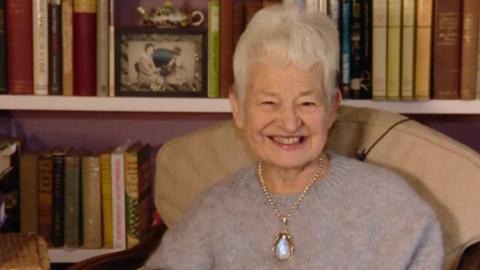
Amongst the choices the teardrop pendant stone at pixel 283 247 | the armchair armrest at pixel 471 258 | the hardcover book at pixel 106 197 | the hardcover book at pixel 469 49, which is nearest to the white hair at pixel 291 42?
the teardrop pendant stone at pixel 283 247

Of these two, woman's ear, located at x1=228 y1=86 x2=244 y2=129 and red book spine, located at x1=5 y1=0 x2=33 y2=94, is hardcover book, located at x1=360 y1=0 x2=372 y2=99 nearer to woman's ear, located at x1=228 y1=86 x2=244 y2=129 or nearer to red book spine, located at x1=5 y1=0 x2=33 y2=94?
woman's ear, located at x1=228 y1=86 x2=244 y2=129

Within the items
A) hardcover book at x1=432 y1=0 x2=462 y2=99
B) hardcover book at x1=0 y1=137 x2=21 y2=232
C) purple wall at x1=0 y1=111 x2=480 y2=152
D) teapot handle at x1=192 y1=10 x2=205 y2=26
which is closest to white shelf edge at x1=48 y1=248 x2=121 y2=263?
hardcover book at x1=0 y1=137 x2=21 y2=232

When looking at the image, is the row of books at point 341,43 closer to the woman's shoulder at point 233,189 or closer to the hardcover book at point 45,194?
the hardcover book at point 45,194

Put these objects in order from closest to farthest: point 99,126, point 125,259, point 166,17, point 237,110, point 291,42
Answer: point 291,42 → point 237,110 → point 125,259 → point 166,17 → point 99,126

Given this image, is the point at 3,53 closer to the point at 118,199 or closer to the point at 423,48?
the point at 118,199

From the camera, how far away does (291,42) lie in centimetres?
147

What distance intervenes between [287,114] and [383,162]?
0.32 metres

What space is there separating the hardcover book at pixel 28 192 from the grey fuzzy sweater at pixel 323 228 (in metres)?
0.66

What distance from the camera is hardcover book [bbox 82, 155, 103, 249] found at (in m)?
2.15

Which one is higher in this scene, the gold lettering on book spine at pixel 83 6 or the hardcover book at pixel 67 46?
the gold lettering on book spine at pixel 83 6

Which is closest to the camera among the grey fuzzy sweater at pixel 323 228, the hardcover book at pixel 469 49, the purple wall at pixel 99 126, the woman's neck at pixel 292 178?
the grey fuzzy sweater at pixel 323 228

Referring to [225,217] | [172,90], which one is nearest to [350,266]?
[225,217]

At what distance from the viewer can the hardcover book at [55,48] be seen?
206 cm

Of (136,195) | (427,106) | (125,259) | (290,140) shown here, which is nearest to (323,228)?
(290,140)
